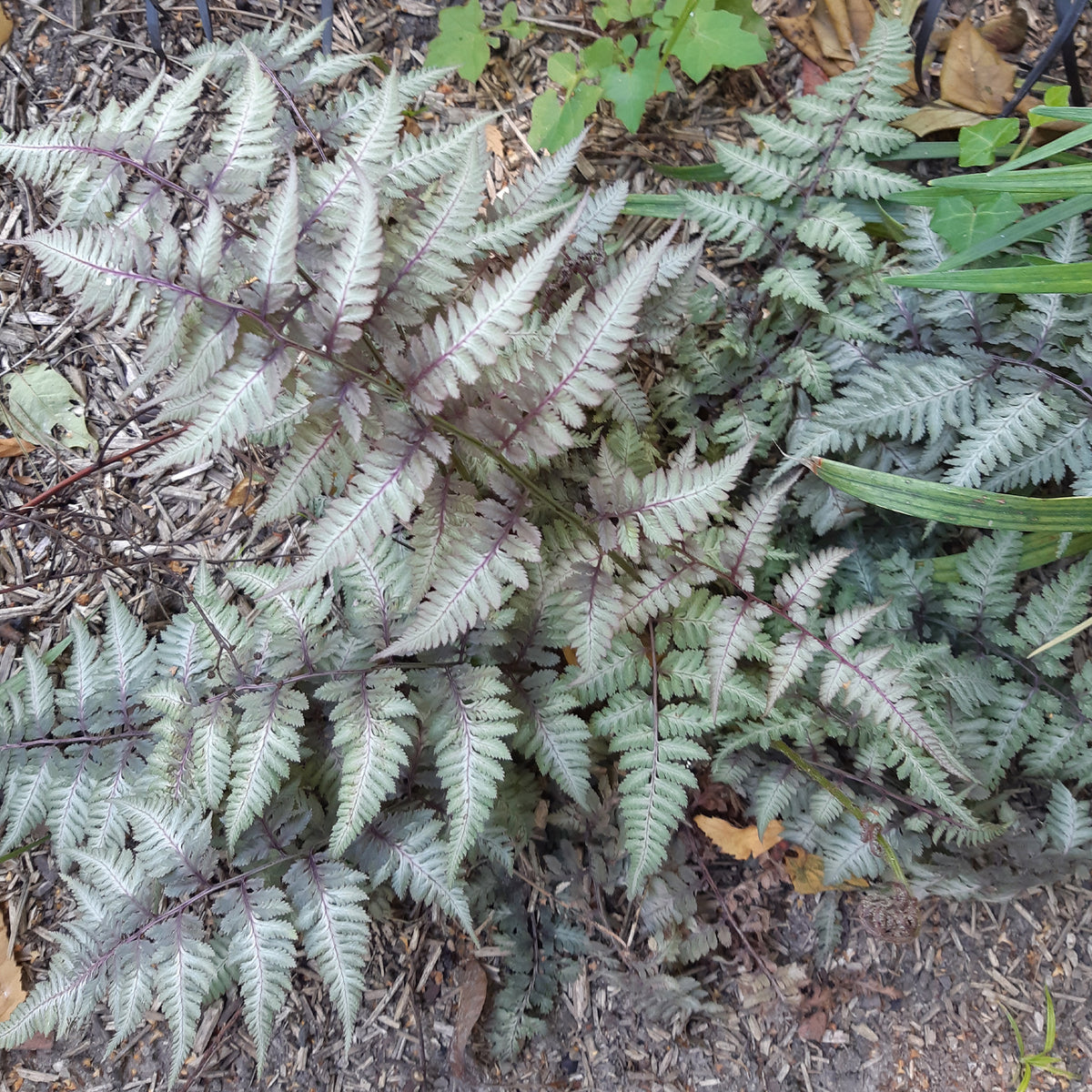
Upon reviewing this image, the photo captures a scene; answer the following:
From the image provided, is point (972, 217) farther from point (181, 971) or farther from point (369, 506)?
point (181, 971)

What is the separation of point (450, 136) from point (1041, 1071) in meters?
2.97

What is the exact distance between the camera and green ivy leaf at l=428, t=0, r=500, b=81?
240 cm

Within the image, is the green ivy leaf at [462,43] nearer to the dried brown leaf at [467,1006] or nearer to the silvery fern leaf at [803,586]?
the silvery fern leaf at [803,586]

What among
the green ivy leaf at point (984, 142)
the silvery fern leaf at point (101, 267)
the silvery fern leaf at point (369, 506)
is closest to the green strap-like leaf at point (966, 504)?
the green ivy leaf at point (984, 142)

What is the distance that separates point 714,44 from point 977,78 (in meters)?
0.89

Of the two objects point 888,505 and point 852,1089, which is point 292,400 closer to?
point 888,505

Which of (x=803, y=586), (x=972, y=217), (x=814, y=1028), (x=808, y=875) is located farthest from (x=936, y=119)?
(x=814, y=1028)

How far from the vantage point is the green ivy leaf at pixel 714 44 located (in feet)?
7.32

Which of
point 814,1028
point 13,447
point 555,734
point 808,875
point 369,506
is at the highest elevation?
point 369,506

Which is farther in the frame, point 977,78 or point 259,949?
point 977,78

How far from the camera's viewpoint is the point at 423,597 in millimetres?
1660

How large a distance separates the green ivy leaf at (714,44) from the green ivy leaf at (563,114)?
11.0 inches

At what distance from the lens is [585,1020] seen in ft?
7.53

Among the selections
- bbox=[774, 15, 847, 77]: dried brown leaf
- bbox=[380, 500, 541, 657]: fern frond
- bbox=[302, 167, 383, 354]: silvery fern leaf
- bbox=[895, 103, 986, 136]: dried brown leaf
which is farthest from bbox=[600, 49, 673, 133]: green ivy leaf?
bbox=[380, 500, 541, 657]: fern frond
